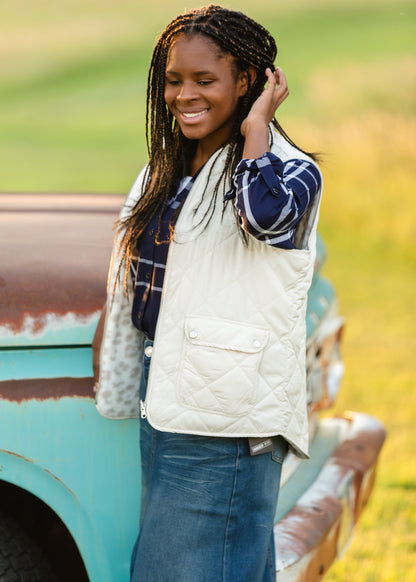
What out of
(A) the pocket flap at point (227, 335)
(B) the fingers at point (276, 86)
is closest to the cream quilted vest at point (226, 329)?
(A) the pocket flap at point (227, 335)

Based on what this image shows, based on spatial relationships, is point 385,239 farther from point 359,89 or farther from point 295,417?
point 295,417

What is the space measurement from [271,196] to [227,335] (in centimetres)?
30

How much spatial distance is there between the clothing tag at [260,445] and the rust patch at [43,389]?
0.41 meters

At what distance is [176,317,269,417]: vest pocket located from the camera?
65.2 inches

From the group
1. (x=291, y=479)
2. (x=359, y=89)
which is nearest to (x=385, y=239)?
(x=359, y=89)

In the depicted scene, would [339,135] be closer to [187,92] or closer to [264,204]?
[187,92]

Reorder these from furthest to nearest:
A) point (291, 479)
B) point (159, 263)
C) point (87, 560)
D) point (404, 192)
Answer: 1. point (404, 192)
2. point (291, 479)
3. point (87, 560)
4. point (159, 263)

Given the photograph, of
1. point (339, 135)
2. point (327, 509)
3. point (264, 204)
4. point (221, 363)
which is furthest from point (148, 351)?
point (339, 135)

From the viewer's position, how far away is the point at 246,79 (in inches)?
69.6

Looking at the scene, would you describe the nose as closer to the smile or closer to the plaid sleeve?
the smile

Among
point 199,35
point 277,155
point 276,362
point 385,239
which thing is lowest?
point 385,239

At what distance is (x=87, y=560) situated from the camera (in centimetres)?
194

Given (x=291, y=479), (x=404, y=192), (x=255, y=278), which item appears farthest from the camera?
(x=404, y=192)

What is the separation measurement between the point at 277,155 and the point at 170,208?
0.29m
